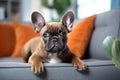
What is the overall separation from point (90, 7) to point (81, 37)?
6.75 feet

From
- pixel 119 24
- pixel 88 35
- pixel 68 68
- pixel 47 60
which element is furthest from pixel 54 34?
pixel 88 35

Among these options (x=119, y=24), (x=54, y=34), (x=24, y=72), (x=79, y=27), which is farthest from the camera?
(x=79, y=27)

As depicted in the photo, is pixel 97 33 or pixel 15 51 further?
pixel 15 51

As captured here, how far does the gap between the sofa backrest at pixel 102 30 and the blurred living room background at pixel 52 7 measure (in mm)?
1041

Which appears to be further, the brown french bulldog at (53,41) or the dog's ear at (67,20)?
the dog's ear at (67,20)

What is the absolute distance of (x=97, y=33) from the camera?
1.98m

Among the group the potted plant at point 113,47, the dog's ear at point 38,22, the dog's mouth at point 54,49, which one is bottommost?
the dog's mouth at point 54,49

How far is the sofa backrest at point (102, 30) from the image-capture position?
173 centimetres

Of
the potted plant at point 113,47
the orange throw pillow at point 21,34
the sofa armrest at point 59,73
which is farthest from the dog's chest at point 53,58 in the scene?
the orange throw pillow at point 21,34

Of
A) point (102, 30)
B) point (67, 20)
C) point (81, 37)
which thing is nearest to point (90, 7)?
point (81, 37)

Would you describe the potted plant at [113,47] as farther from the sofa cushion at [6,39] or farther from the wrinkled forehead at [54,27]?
the sofa cushion at [6,39]

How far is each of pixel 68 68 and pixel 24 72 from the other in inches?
9.1

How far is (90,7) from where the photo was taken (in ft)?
13.2

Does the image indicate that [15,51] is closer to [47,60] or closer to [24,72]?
[47,60]
